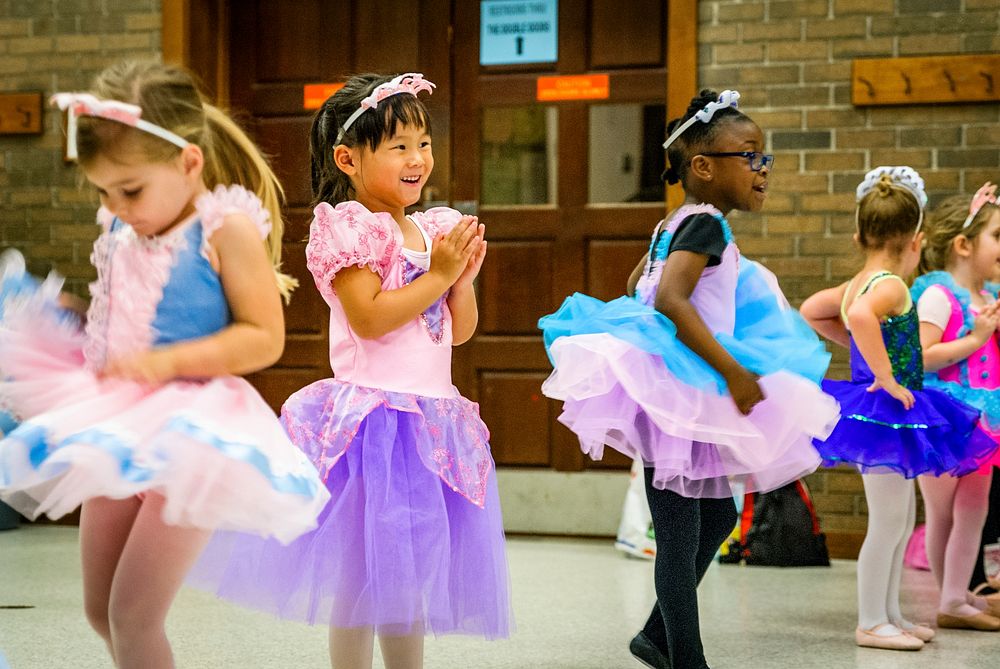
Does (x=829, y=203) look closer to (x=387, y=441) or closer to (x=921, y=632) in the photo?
(x=921, y=632)

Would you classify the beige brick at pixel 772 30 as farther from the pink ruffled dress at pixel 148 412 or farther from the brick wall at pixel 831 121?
the pink ruffled dress at pixel 148 412

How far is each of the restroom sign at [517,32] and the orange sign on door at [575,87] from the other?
0.35ft

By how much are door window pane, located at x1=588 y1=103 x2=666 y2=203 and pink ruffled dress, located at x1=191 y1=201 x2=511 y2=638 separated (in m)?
3.13

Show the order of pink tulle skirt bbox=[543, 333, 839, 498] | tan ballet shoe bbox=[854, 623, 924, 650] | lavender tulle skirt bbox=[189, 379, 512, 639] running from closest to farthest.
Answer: lavender tulle skirt bbox=[189, 379, 512, 639]
pink tulle skirt bbox=[543, 333, 839, 498]
tan ballet shoe bbox=[854, 623, 924, 650]

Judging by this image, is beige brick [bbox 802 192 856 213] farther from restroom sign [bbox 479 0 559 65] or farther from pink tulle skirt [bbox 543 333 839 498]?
pink tulle skirt [bbox 543 333 839 498]

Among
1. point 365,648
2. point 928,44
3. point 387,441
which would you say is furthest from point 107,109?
point 928,44

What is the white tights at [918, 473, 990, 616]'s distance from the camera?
141 inches

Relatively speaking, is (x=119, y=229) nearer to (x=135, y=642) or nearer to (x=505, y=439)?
(x=135, y=642)

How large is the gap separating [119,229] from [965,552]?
8.79ft

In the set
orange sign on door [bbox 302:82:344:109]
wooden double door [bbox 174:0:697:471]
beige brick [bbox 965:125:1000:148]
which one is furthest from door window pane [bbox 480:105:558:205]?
beige brick [bbox 965:125:1000:148]

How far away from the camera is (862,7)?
5.03m

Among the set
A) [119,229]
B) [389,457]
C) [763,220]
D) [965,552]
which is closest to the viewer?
[119,229]

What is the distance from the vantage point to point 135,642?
181 cm

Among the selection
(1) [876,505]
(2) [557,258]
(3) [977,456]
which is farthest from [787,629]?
(2) [557,258]
